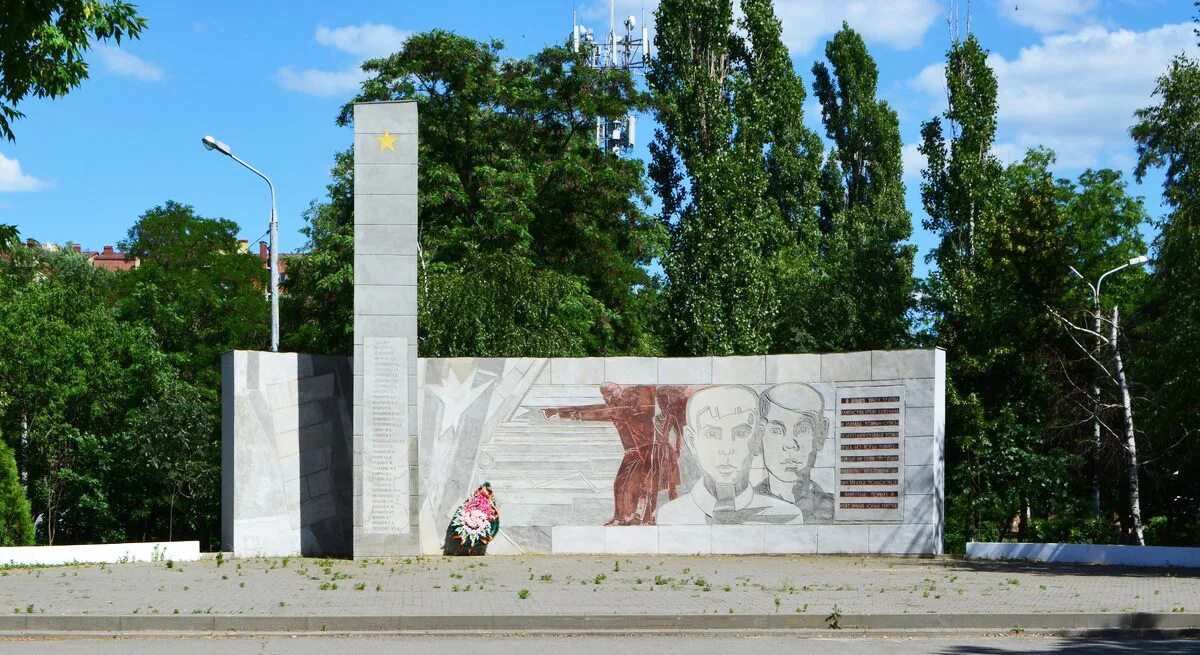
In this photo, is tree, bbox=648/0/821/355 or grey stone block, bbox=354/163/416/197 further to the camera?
tree, bbox=648/0/821/355

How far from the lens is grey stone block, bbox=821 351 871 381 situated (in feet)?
68.6

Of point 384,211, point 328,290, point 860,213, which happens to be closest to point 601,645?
point 384,211

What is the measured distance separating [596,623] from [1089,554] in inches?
424

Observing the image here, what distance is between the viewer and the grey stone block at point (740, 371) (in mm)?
21094

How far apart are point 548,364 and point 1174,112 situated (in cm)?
2539

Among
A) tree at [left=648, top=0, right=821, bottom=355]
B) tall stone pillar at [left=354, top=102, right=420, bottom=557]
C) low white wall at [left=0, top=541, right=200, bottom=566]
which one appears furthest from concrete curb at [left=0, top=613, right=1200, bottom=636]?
tree at [left=648, top=0, right=821, bottom=355]

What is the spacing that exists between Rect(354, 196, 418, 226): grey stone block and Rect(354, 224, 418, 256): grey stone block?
0.28 ft

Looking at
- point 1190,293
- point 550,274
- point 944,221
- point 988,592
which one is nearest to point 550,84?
point 550,274

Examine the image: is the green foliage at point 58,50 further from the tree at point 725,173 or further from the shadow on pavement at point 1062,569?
the tree at point 725,173

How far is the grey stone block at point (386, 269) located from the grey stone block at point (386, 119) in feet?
7.12

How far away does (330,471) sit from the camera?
21594mm

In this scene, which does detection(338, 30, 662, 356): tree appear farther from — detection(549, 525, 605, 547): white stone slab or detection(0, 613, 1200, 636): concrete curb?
detection(0, 613, 1200, 636): concrete curb

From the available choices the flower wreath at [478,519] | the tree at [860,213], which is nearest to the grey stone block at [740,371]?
the flower wreath at [478,519]

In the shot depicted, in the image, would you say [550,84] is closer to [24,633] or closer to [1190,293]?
[1190,293]
